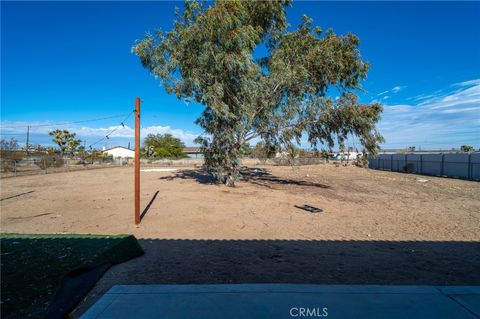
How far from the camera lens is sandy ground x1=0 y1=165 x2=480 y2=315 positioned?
568cm

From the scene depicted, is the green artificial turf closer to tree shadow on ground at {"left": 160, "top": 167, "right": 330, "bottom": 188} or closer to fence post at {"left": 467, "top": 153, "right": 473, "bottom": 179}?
tree shadow on ground at {"left": 160, "top": 167, "right": 330, "bottom": 188}

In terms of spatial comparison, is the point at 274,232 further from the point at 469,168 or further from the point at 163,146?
the point at 163,146

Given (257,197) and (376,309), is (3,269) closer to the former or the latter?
(376,309)

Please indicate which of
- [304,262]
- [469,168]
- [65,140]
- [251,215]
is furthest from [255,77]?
[65,140]

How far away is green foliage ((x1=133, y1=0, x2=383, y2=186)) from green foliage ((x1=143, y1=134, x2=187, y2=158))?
6916 centimetres

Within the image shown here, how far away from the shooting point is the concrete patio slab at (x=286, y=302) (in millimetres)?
3592

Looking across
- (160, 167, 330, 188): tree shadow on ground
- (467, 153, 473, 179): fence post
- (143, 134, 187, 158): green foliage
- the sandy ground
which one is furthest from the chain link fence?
(143, 134, 187, 158): green foliage

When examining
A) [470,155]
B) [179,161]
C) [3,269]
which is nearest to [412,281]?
[3,269]

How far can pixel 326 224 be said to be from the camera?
10352mm

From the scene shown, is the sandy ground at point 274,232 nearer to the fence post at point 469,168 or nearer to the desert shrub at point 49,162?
the fence post at point 469,168

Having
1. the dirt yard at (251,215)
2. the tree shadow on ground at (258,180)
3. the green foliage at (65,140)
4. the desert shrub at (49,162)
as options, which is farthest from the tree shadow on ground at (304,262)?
the green foliage at (65,140)

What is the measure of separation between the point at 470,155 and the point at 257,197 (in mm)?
23306

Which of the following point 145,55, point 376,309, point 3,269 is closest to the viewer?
point 376,309

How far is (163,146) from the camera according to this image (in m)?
94.1
